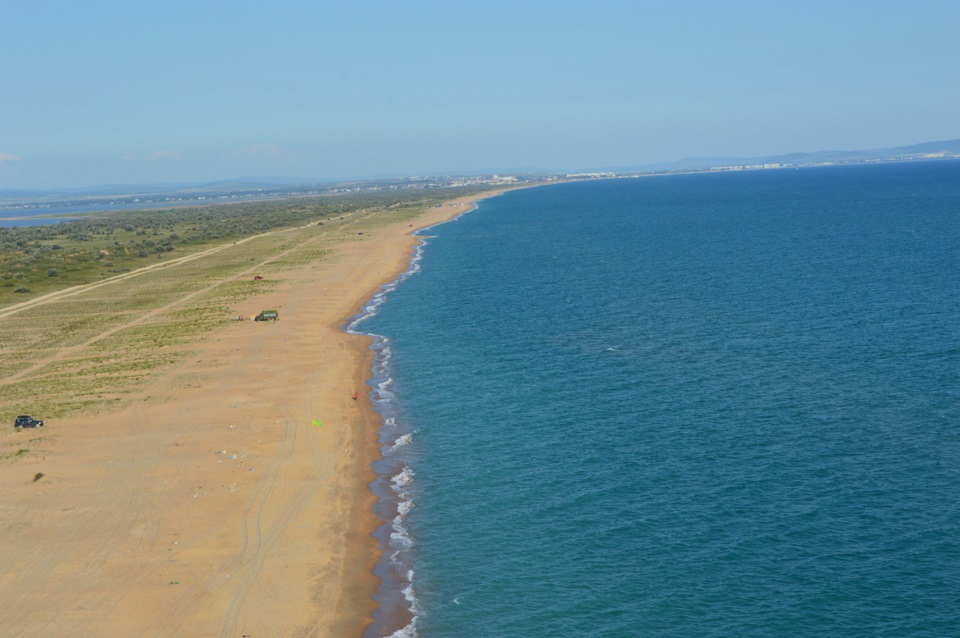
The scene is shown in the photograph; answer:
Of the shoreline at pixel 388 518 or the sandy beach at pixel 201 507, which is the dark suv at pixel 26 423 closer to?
the sandy beach at pixel 201 507

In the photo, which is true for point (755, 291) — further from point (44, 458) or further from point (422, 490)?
point (44, 458)

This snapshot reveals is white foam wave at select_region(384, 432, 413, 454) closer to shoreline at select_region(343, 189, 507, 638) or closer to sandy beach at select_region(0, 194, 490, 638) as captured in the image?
shoreline at select_region(343, 189, 507, 638)

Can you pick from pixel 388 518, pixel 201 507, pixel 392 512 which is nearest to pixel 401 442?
pixel 392 512

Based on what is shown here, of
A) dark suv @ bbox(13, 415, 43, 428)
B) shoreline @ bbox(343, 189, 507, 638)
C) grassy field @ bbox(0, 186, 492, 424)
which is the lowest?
→ shoreline @ bbox(343, 189, 507, 638)

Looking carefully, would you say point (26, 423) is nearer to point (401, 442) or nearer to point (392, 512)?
point (401, 442)

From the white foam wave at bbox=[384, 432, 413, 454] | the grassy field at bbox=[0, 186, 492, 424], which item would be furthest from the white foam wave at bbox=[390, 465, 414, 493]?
the grassy field at bbox=[0, 186, 492, 424]

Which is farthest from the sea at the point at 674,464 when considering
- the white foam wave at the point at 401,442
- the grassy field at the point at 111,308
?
the grassy field at the point at 111,308
